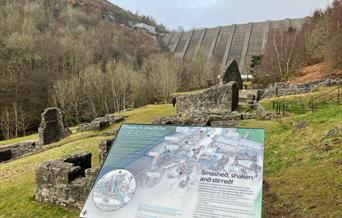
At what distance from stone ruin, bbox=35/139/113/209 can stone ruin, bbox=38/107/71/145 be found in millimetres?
19152

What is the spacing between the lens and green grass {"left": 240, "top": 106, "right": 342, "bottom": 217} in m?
8.17

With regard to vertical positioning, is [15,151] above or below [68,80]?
below

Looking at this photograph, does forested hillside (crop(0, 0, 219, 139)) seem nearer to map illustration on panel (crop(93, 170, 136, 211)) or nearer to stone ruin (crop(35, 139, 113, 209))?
stone ruin (crop(35, 139, 113, 209))

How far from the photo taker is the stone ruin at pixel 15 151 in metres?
27.7

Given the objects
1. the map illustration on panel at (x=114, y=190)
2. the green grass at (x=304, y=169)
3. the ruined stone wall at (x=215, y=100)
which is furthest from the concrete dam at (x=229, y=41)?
the map illustration on panel at (x=114, y=190)

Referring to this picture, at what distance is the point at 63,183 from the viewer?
11.0 meters

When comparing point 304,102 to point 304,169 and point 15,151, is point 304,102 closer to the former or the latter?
point 304,169

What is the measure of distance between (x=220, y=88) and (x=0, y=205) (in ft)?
55.3

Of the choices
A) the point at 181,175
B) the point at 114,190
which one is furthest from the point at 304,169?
the point at 114,190

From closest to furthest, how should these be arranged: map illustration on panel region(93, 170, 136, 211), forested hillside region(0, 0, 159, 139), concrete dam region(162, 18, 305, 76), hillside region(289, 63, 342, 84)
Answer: map illustration on panel region(93, 170, 136, 211) → hillside region(289, 63, 342, 84) → forested hillside region(0, 0, 159, 139) → concrete dam region(162, 18, 305, 76)

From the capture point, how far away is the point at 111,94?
209ft

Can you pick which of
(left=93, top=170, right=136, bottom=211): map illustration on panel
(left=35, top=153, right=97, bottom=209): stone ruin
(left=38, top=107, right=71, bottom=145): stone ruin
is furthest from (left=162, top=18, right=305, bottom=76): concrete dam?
(left=93, top=170, right=136, bottom=211): map illustration on panel

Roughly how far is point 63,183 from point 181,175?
18.7 ft

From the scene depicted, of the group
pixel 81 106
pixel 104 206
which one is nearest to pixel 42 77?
pixel 81 106
